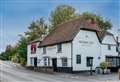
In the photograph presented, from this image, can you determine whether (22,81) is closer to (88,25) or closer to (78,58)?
(78,58)

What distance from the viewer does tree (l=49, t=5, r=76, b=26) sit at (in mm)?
56706

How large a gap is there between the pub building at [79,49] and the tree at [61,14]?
51.9 feet

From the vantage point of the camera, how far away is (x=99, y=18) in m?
55.8

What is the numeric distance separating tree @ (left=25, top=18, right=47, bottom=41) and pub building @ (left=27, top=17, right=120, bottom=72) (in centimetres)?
1541

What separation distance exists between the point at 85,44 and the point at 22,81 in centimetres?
1602

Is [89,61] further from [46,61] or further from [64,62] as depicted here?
[46,61]

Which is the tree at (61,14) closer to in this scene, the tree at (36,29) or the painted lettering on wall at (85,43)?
the tree at (36,29)

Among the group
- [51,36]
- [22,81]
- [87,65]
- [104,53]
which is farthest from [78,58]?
[22,81]

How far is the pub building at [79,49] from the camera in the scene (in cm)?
3328

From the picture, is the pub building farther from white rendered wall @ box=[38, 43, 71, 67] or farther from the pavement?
the pavement

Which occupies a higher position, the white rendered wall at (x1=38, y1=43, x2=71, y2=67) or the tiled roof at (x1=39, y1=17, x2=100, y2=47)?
the tiled roof at (x1=39, y1=17, x2=100, y2=47)

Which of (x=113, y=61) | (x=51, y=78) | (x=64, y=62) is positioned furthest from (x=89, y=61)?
(x=51, y=78)

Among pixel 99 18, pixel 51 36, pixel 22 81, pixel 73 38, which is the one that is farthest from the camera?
pixel 99 18

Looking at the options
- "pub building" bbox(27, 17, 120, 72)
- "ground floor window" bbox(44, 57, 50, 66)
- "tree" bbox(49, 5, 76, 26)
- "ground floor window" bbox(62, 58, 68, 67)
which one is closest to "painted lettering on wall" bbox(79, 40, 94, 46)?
"pub building" bbox(27, 17, 120, 72)
